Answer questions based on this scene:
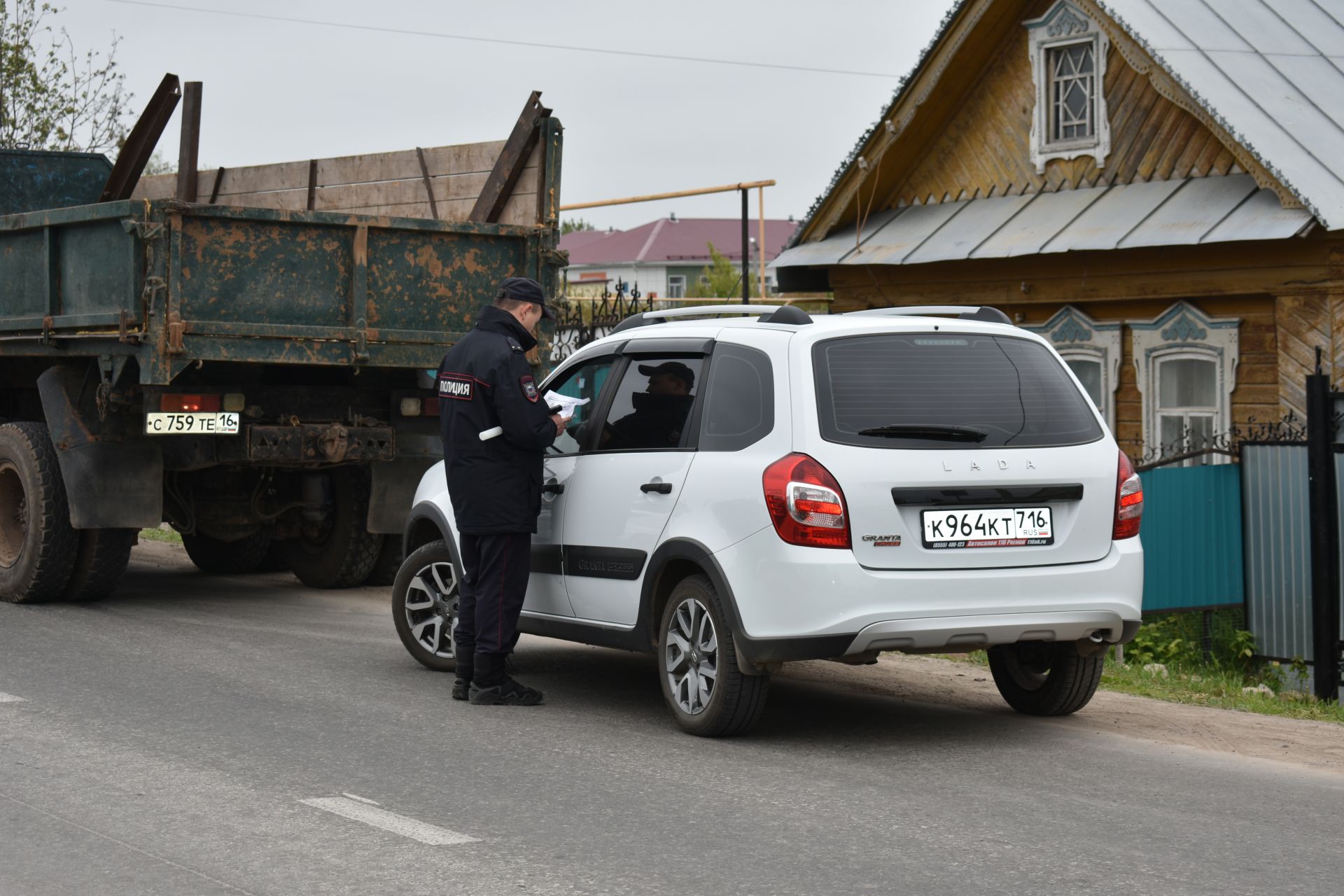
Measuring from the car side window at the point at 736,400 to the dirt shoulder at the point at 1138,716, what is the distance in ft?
6.62

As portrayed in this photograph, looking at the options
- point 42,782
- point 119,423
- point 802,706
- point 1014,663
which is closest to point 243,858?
point 42,782

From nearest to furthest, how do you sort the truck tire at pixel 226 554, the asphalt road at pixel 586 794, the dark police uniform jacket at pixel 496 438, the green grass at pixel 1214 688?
the asphalt road at pixel 586 794 → the dark police uniform jacket at pixel 496 438 → the green grass at pixel 1214 688 → the truck tire at pixel 226 554

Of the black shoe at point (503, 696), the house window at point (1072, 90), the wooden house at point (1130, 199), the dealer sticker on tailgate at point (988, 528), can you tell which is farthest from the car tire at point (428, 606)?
the house window at point (1072, 90)

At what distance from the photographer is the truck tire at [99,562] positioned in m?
11.2

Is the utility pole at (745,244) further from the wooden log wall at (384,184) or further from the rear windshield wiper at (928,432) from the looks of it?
the rear windshield wiper at (928,432)

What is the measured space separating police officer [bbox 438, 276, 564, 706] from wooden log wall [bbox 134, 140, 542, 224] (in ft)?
12.8

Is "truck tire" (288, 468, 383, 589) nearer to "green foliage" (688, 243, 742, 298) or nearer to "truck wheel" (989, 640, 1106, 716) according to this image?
"truck wheel" (989, 640, 1106, 716)

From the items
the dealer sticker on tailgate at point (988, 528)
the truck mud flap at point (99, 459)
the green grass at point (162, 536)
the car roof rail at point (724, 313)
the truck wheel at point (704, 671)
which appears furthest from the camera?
the green grass at point (162, 536)

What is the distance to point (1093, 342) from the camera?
58.3 ft

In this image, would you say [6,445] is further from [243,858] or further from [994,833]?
[994,833]

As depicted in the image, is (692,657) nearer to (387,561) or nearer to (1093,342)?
(387,561)

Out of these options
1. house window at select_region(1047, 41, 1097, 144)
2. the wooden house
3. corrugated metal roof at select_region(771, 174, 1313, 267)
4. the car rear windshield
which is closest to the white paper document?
the car rear windshield

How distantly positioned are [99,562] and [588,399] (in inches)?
171

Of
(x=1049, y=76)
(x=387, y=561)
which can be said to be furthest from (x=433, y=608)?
(x=1049, y=76)
